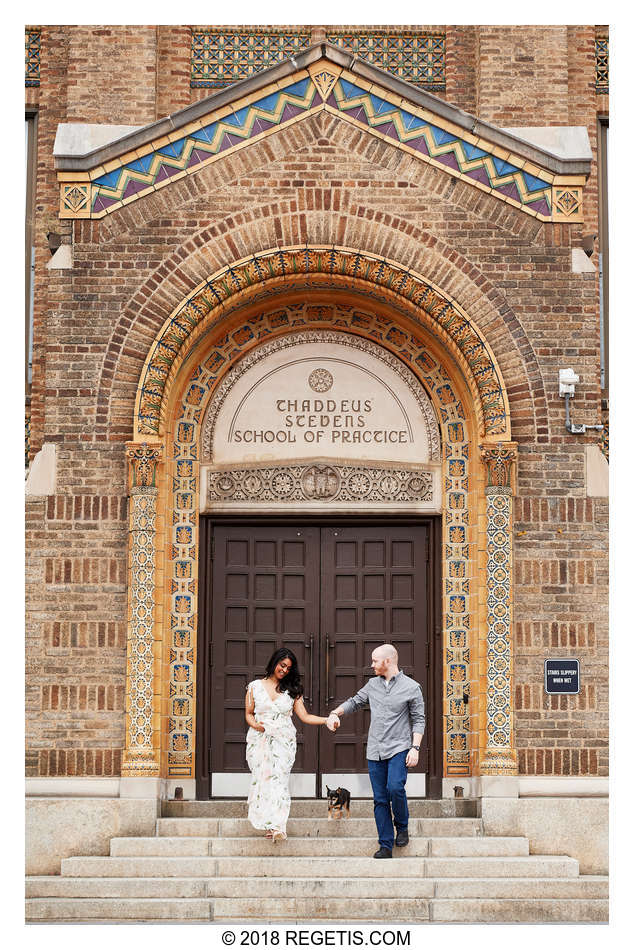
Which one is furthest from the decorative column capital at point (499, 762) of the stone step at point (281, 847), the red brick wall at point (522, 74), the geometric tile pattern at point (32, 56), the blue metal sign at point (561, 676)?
the geometric tile pattern at point (32, 56)

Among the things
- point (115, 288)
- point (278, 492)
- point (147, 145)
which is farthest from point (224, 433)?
point (147, 145)

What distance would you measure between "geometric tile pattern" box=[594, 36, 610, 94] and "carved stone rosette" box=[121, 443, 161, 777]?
7547mm

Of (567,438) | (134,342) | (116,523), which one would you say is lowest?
(116,523)

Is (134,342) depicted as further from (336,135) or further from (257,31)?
(257,31)

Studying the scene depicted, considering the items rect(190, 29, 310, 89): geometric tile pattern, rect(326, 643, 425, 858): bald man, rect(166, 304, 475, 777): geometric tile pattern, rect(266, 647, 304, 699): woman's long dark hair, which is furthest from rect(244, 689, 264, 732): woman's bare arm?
rect(190, 29, 310, 89): geometric tile pattern

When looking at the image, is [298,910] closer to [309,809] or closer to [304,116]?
[309,809]

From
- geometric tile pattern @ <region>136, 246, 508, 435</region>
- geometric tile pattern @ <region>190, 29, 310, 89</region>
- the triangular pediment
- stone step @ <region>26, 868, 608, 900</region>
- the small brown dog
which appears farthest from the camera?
geometric tile pattern @ <region>190, 29, 310, 89</region>

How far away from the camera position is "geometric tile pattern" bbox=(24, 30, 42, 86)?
16.2 metres

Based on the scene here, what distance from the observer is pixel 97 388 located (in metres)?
13.1

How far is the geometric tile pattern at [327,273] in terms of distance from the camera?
13109 millimetres

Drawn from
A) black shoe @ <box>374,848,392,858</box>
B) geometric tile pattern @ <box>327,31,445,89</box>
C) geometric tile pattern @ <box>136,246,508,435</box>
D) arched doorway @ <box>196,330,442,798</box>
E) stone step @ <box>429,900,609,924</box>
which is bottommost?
stone step @ <box>429,900,609,924</box>

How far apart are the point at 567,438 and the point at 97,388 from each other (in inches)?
185

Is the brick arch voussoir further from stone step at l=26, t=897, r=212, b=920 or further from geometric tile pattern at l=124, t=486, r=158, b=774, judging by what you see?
stone step at l=26, t=897, r=212, b=920

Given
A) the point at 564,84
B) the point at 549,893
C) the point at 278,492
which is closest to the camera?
the point at 549,893
